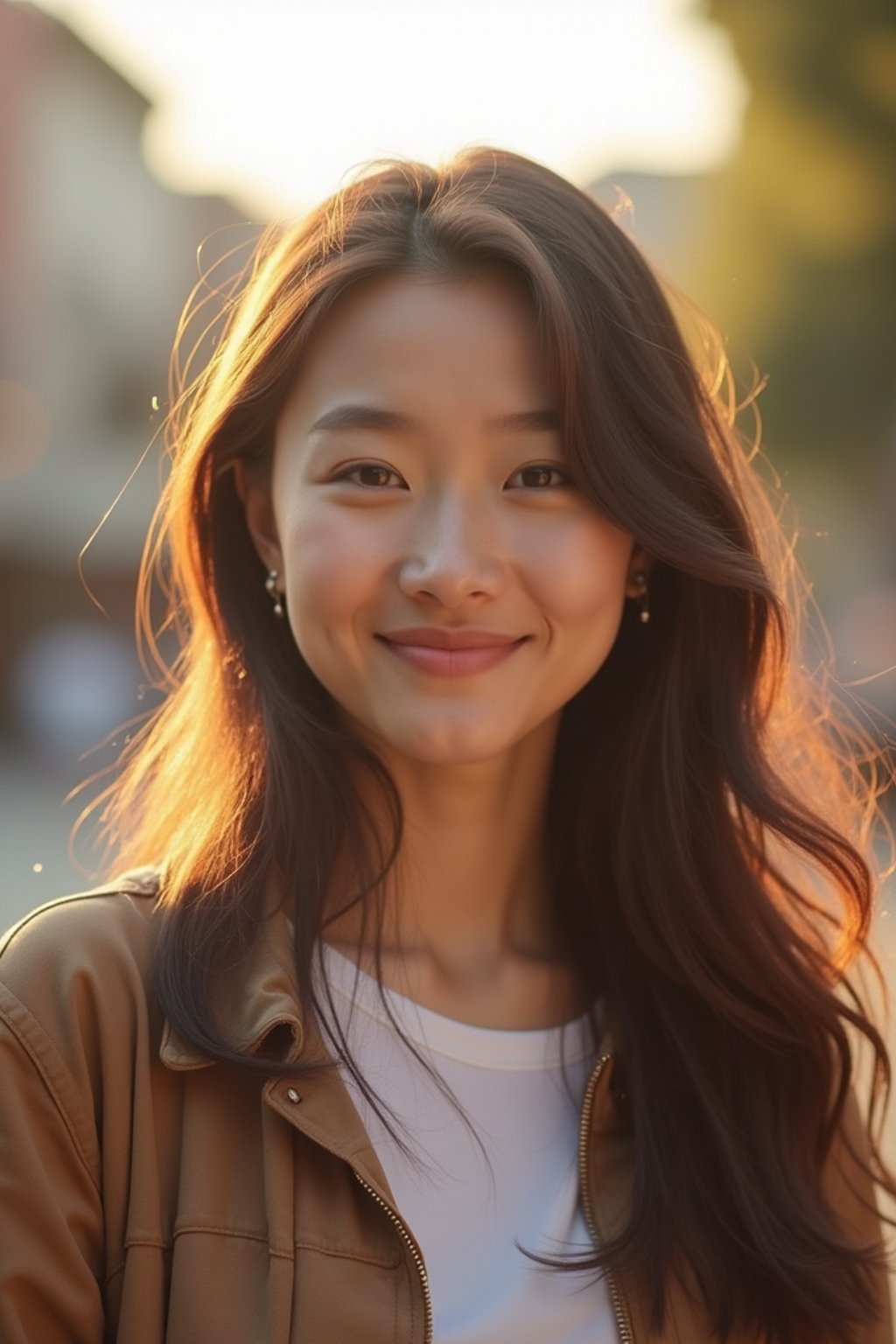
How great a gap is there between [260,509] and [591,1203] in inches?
46.6

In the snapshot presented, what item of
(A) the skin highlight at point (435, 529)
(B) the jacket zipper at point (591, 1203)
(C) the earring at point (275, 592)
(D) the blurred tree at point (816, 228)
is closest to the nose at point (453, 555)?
(A) the skin highlight at point (435, 529)

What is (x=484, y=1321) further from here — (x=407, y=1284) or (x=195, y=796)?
(x=195, y=796)

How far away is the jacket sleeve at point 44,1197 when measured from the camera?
7.53 feet

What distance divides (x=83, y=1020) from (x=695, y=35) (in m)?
14.7

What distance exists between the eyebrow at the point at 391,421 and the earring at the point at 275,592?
30cm

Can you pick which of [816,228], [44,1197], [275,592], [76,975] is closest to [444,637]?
[275,592]

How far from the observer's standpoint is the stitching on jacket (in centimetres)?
237

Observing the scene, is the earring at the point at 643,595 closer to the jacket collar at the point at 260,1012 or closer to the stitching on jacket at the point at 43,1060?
the jacket collar at the point at 260,1012

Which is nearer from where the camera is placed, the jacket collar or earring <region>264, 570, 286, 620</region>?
the jacket collar

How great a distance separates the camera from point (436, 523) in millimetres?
2662

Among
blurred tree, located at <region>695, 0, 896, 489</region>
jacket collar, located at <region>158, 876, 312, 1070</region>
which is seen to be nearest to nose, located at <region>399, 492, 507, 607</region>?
jacket collar, located at <region>158, 876, 312, 1070</region>

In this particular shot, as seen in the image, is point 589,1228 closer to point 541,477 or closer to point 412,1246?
point 412,1246

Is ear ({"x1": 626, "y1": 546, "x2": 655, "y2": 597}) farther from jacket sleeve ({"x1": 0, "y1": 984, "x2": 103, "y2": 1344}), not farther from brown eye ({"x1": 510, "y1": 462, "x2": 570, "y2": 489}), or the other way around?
jacket sleeve ({"x1": 0, "y1": 984, "x2": 103, "y2": 1344})

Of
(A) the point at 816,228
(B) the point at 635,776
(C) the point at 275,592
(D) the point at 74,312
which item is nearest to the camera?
(C) the point at 275,592
